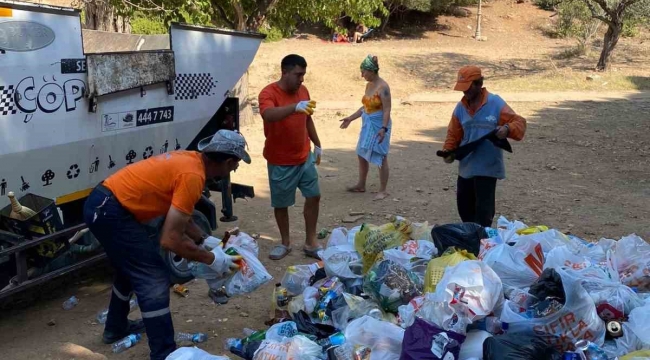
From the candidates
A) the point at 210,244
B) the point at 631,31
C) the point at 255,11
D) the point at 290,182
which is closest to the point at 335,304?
the point at 210,244

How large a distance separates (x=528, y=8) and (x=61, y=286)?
3028 cm

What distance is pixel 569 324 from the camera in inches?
130

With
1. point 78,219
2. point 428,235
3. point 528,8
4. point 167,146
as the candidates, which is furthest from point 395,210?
point 528,8

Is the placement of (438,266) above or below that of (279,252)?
above

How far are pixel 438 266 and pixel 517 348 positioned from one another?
855 millimetres

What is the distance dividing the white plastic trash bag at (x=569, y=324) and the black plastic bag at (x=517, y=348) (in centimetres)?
9

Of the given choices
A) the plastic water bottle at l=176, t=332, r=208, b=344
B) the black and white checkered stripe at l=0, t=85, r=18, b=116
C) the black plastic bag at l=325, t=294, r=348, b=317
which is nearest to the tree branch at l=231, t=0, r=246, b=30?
the black and white checkered stripe at l=0, t=85, r=18, b=116

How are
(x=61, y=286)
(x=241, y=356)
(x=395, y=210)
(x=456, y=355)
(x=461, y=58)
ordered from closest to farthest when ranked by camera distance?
(x=456, y=355), (x=241, y=356), (x=61, y=286), (x=395, y=210), (x=461, y=58)

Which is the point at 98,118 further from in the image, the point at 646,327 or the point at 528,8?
the point at 528,8

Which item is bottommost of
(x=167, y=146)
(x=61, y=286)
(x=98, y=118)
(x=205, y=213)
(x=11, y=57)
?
(x=61, y=286)

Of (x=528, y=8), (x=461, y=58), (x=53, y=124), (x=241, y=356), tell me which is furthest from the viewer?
(x=528, y=8)

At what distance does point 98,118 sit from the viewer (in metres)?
4.72

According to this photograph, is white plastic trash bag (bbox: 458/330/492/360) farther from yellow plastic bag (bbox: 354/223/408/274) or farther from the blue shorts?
the blue shorts

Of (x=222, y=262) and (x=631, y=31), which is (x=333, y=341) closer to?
(x=222, y=262)
